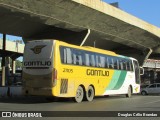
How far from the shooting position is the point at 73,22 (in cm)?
3450

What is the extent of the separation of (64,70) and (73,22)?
1370cm

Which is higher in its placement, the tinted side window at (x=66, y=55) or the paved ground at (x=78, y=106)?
the tinted side window at (x=66, y=55)

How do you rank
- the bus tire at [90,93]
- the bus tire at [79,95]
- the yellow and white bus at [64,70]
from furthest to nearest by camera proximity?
the bus tire at [90,93]
the bus tire at [79,95]
the yellow and white bus at [64,70]

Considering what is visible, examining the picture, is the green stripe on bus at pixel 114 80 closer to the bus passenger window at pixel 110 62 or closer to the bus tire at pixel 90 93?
the bus passenger window at pixel 110 62

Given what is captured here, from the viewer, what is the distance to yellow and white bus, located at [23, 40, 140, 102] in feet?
68.4

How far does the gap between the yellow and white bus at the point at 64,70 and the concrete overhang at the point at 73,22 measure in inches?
267

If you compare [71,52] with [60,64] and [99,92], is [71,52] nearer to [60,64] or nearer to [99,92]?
[60,64]

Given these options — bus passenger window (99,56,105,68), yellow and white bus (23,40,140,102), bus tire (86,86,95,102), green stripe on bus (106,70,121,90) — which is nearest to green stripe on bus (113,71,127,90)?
green stripe on bus (106,70,121,90)

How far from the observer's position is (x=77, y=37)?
39.3 meters

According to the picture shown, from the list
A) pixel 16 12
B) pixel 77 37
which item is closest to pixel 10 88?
pixel 16 12

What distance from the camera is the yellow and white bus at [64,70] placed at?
821 inches

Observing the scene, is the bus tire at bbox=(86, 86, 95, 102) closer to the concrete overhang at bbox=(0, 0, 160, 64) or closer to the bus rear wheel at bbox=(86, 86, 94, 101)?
the bus rear wheel at bbox=(86, 86, 94, 101)

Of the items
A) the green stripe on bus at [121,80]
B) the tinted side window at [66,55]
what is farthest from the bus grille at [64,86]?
the green stripe on bus at [121,80]

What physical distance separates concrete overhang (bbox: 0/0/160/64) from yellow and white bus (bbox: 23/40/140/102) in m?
6.78
